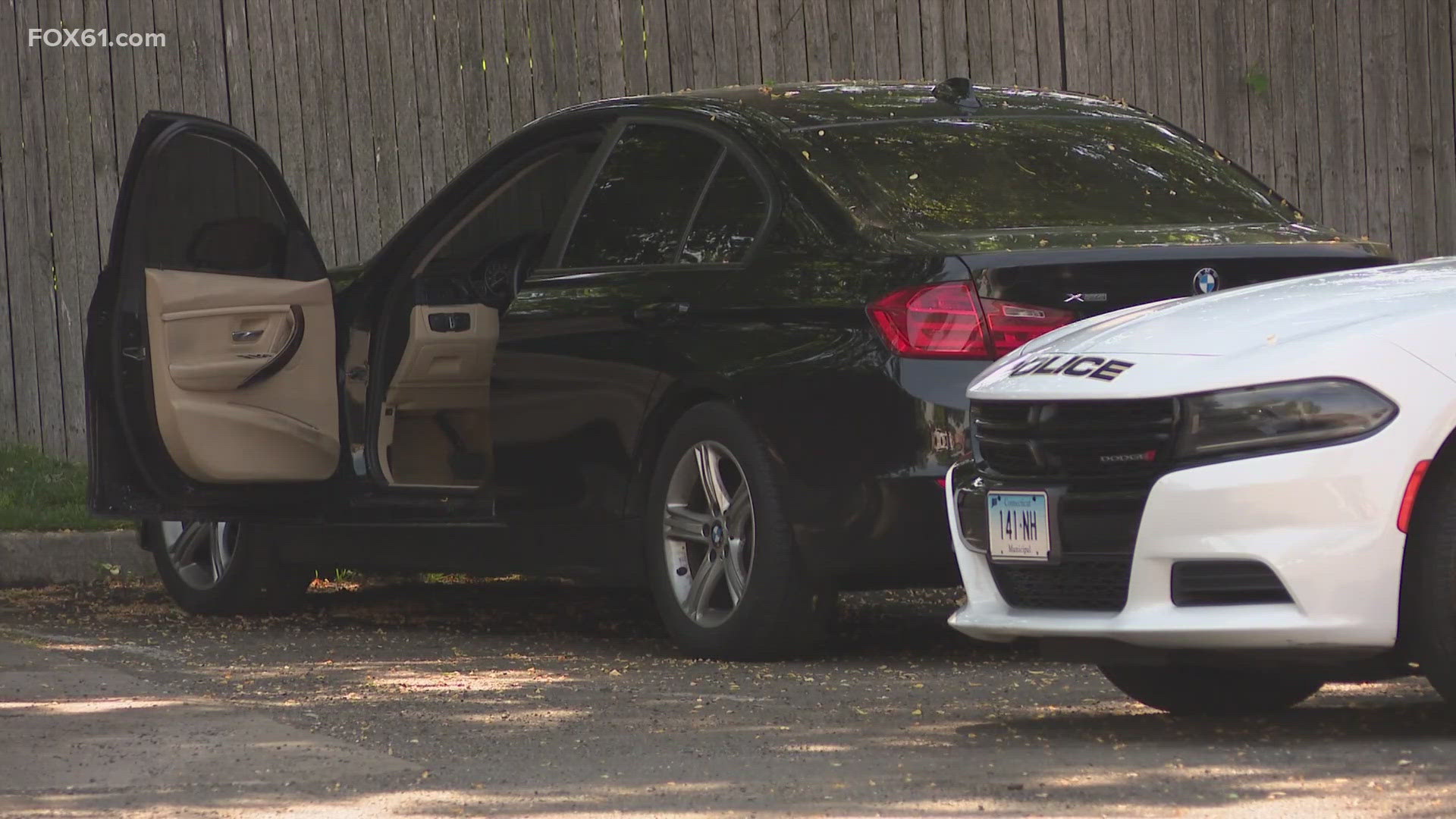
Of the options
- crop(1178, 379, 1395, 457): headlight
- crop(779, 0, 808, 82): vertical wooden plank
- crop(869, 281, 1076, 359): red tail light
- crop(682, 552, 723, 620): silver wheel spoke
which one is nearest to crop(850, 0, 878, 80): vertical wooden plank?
crop(779, 0, 808, 82): vertical wooden plank

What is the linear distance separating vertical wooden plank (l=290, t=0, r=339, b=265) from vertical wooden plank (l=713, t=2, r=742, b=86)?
1730 millimetres

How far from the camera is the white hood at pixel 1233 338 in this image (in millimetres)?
4512

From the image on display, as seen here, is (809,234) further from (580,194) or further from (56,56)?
(56,56)

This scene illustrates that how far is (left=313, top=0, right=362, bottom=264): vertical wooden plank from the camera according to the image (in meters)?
10.2

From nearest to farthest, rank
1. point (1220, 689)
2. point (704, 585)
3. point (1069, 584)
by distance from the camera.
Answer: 1. point (1069, 584)
2. point (1220, 689)
3. point (704, 585)

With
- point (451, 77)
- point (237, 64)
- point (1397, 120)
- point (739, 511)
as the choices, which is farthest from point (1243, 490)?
point (1397, 120)

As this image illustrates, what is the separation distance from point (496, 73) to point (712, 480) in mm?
4491

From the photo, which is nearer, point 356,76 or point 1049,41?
point 356,76

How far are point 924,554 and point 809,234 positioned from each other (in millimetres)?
964

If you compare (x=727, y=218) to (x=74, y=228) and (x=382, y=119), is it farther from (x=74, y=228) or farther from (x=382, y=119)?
(x=74, y=228)

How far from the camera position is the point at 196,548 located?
8172mm

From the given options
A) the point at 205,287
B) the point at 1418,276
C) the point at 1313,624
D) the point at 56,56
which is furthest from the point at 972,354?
the point at 56,56

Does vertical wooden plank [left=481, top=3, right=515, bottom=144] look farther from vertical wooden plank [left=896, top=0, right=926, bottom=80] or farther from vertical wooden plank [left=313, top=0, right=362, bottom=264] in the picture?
vertical wooden plank [left=896, top=0, right=926, bottom=80]

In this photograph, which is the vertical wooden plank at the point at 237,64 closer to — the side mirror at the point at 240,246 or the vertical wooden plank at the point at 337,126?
the vertical wooden plank at the point at 337,126
